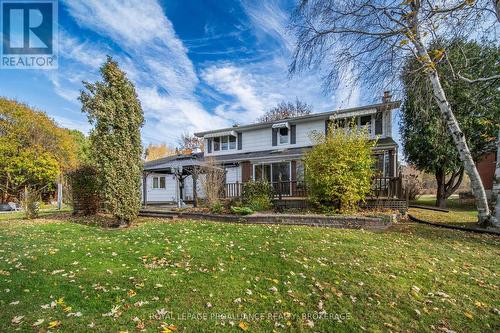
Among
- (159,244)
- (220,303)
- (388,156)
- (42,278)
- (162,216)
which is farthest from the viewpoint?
(388,156)

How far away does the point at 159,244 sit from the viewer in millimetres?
5840

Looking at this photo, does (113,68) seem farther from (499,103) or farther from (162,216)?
(499,103)

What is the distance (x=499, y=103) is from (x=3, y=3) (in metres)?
22.7

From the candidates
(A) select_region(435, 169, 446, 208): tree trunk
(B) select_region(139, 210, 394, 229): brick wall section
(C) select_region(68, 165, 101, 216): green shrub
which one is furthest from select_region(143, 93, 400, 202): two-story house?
(A) select_region(435, 169, 446, 208): tree trunk

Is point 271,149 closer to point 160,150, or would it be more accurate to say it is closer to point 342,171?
point 342,171

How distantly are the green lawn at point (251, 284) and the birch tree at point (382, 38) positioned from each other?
4364 millimetres

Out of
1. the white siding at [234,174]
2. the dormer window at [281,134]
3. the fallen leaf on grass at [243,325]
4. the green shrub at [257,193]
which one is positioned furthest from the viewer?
the white siding at [234,174]

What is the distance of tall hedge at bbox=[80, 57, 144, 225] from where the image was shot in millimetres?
8453

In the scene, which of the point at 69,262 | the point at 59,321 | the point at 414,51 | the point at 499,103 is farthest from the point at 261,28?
the point at 499,103

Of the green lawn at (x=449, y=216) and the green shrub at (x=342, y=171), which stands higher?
the green shrub at (x=342, y=171)

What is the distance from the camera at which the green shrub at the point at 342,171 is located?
8984 millimetres

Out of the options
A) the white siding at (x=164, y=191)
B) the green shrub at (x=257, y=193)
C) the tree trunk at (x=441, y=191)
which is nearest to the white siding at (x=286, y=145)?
the white siding at (x=164, y=191)

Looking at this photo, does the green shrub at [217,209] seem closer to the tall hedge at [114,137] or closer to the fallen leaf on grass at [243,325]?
the tall hedge at [114,137]

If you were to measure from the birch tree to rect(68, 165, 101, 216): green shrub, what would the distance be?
987 centimetres
